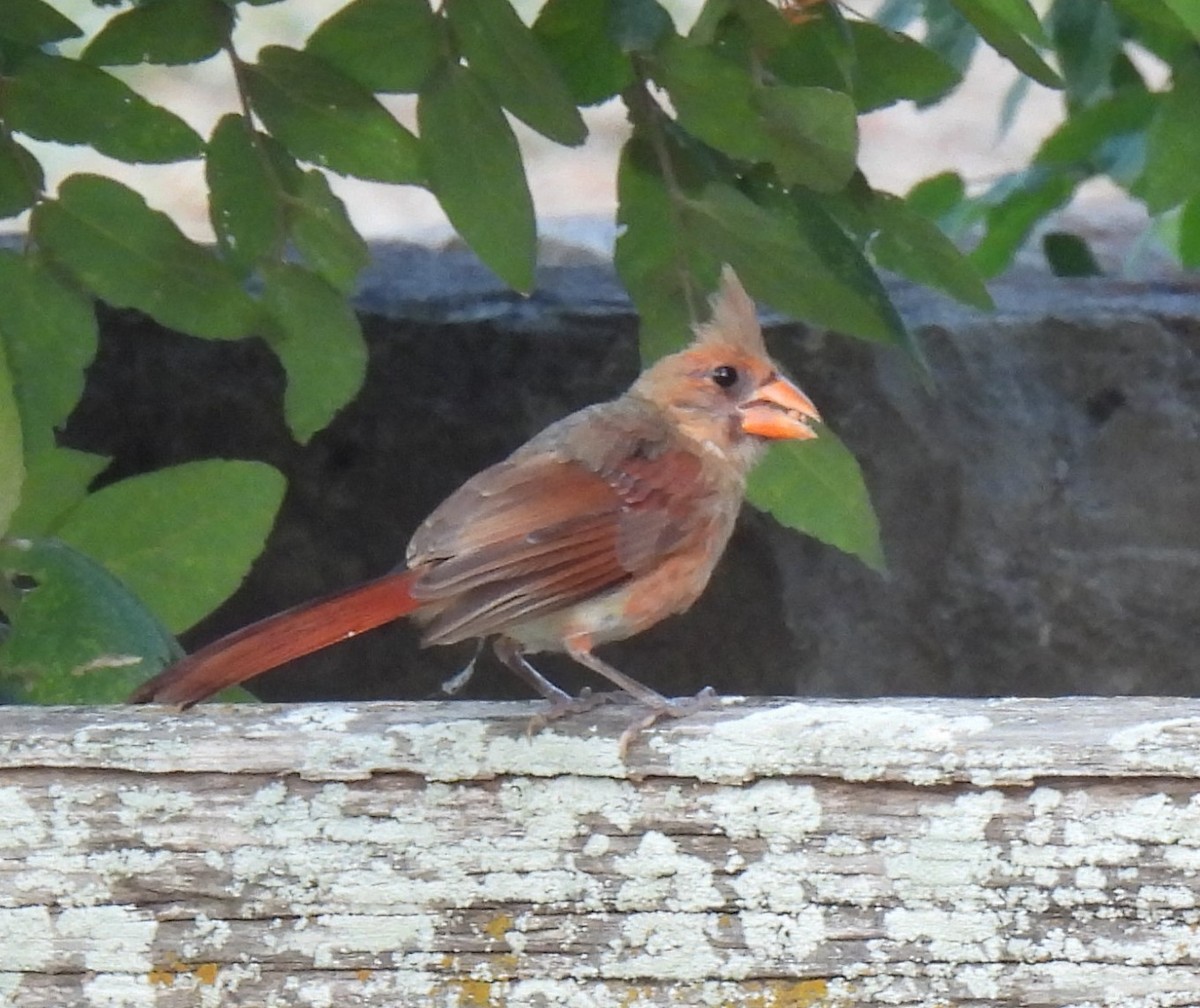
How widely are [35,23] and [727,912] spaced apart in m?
1.29

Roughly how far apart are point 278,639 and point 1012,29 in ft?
3.06

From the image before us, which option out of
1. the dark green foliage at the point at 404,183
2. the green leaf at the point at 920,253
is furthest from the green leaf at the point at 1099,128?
the green leaf at the point at 920,253

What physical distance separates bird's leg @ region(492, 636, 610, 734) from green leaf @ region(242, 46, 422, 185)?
1.62 ft

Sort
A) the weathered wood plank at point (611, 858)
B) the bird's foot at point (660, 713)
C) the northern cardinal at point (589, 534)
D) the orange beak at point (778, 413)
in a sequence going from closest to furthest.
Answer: the weathered wood plank at point (611, 858) < the bird's foot at point (660, 713) < the northern cardinal at point (589, 534) < the orange beak at point (778, 413)

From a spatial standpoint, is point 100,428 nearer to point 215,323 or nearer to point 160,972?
point 215,323

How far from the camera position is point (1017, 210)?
9.95 ft

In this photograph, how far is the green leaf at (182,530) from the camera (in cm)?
200

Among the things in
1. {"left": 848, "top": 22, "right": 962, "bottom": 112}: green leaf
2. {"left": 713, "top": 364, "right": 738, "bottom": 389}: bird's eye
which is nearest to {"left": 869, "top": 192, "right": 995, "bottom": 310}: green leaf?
{"left": 848, "top": 22, "right": 962, "bottom": 112}: green leaf

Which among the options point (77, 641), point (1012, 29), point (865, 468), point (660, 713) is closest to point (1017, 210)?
point (865, 468)

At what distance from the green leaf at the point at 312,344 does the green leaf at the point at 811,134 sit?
0.49 meters

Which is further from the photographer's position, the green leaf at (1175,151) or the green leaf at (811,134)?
the green leaf at (1175,151)

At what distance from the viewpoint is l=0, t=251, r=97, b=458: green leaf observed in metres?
2.09

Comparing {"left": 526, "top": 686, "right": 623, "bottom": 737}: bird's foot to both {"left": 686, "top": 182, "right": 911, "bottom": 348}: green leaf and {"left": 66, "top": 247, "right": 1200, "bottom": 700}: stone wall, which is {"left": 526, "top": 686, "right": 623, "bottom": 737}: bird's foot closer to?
{"left": 686, "top": 182, "right": 911, "bottom": 348}: green leaf

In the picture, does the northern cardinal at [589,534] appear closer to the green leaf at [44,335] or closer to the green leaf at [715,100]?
the green leaf at [715,100]
